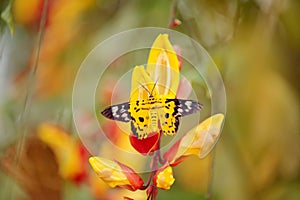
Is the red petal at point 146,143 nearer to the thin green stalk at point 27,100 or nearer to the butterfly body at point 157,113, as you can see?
the butterfly body at point 157,113

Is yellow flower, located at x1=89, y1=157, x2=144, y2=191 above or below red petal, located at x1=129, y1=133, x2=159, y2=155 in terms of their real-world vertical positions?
below

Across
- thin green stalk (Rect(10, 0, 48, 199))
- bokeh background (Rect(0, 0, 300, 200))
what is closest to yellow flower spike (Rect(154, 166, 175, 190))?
bokeh background (Rect(0, 0, 300, 200))

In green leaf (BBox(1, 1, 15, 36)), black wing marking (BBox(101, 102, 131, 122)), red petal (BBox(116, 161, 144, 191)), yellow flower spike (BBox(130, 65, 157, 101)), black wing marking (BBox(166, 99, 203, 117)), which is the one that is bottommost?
red petal (BBox(116, 161, 144, 191))

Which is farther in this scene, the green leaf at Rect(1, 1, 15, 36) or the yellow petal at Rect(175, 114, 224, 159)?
the green leaf at Rect(1, 1, 15, 36)

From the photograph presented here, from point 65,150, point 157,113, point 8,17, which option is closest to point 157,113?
point 157,113

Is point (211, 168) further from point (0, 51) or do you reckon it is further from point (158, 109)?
point (0, 51)

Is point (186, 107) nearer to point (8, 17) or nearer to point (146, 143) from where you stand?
point (146, 143)

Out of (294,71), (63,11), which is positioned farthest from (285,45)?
(63,11)

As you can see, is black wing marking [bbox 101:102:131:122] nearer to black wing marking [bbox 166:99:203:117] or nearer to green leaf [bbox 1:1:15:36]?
black wing marking [bbox 166:99:203:117]
